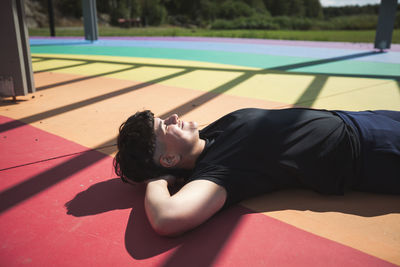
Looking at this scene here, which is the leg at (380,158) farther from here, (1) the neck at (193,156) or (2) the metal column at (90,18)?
(2) the metal column at (90,18)

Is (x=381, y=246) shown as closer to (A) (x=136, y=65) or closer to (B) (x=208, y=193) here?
(B) (x=208, y=193)

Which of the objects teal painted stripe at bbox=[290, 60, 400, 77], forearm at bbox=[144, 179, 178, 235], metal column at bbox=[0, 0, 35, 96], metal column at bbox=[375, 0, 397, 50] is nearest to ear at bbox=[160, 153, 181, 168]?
forearm at bbox=[144, 179, 178, 235]

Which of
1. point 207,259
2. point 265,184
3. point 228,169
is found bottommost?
point 207,259

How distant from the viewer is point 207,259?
150 cm

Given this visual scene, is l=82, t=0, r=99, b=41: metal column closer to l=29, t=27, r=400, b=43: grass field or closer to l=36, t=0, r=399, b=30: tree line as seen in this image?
l=29, t=27, r=400, b=43: grass field

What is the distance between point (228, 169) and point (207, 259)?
0.49 m

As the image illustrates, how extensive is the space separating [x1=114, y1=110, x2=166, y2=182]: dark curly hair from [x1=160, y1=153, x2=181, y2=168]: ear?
0.22 feet

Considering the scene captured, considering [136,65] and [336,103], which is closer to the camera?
[336,103]

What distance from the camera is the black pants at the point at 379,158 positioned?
1.89 m

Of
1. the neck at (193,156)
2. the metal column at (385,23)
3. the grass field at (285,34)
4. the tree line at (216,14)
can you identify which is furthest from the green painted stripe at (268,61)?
the tree line at (216,14)

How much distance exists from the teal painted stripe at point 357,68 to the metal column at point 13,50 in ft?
14.6

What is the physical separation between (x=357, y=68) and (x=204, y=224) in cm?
560

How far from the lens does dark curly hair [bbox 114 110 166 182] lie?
1979 millimetres

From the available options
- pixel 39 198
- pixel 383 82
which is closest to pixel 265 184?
pixel 39 198
